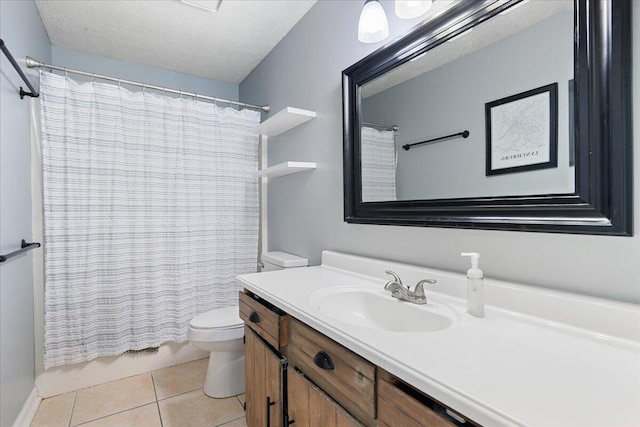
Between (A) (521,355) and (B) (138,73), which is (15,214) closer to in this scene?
(B) (138,73)

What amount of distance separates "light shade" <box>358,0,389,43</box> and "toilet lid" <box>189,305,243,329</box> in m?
1.71

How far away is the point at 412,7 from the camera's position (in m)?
1.08

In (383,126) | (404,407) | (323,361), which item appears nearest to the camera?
(404,407)

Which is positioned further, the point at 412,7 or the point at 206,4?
the point at 206,4

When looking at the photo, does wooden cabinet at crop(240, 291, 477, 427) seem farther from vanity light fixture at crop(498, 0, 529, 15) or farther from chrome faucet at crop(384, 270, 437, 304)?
vanity light fixture at crop(498, 0, 529, 15)

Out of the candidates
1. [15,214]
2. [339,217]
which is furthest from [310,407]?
[15,214]

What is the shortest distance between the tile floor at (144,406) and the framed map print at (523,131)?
1817 mm

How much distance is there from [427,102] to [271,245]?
5.63ft

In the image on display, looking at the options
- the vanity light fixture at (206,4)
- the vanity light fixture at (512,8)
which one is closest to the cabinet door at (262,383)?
the vanity light fixture at (512,8)

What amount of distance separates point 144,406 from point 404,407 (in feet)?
6.21

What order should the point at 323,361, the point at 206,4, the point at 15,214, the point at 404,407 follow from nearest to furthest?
the point at 404,407
the point at 323,361
the point at 15,214
the point at 206,4

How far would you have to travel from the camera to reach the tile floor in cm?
175

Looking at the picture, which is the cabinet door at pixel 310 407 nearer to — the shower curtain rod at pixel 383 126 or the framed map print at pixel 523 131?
the framed map print at pixel 523 131

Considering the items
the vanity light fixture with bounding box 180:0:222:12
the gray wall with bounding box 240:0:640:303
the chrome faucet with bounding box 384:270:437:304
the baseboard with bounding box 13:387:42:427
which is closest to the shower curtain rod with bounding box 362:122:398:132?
the gray wall with bounding box 240:0:640:303
